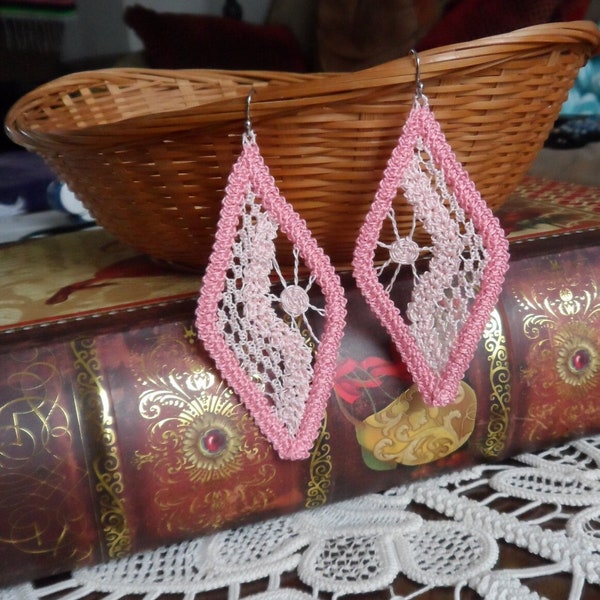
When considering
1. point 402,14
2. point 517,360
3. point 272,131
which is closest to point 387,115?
point 272,131

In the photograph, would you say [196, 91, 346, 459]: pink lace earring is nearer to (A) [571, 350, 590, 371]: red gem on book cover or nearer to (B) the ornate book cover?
(B) the ornate book cover

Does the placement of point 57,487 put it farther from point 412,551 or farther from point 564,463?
point 564,463

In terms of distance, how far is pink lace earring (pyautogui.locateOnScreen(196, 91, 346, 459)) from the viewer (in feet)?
1.29

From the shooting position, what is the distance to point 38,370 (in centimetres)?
38

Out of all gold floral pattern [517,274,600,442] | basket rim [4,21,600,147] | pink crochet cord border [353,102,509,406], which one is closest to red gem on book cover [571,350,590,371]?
gold floral pattern [517,274,600,442]

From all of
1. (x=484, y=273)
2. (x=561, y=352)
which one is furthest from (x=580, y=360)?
(x=484, y=273)

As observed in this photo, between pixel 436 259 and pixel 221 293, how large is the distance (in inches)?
5.0

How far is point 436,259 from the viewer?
16.4 inches

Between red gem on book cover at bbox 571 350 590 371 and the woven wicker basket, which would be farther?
red gem on book cover at bbox 571 350 590 371

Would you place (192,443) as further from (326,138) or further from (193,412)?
(326,138)

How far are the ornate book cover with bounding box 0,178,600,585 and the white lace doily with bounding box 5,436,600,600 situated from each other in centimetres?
1

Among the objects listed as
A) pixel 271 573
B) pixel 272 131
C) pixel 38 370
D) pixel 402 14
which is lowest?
pixel 271 573

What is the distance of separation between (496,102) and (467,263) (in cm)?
9

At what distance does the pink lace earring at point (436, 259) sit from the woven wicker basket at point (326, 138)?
0.02m
